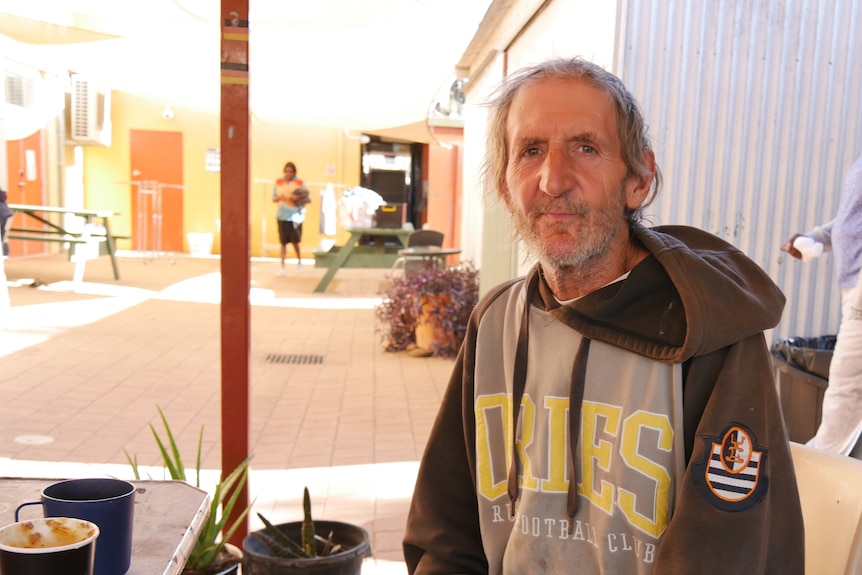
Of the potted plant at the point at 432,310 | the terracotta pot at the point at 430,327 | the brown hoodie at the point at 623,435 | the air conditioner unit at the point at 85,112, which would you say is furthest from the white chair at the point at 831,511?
the air conditioner unit at the point at 85,112

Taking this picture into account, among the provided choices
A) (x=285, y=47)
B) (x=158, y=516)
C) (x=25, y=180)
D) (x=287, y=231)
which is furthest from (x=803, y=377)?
(x=25, y=180)

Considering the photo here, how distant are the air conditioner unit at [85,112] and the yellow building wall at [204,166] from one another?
179 centimetres

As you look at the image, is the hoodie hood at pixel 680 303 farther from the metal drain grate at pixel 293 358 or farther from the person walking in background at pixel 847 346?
the metal drain grate at pixel 293 358

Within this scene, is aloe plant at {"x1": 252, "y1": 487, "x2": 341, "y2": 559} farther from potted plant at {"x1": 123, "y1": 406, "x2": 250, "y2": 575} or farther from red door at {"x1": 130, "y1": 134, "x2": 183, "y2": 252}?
A: red door at {"x1": 130, "y1": 134, "x2": 183, "y2": 252}

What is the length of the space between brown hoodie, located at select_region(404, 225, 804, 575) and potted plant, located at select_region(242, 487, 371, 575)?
1061 mm

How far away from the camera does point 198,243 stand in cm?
1784

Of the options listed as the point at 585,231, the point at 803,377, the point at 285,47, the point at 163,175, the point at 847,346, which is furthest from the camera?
the point at 163,175

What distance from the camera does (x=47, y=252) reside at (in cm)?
1525

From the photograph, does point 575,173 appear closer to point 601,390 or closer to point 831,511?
point 601,390

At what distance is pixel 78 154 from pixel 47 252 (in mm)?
2858

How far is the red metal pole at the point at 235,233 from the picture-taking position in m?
2.40

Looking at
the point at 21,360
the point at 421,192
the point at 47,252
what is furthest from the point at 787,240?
the point at 421,192

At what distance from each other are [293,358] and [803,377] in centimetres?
452

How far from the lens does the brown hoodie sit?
3.60 ft
